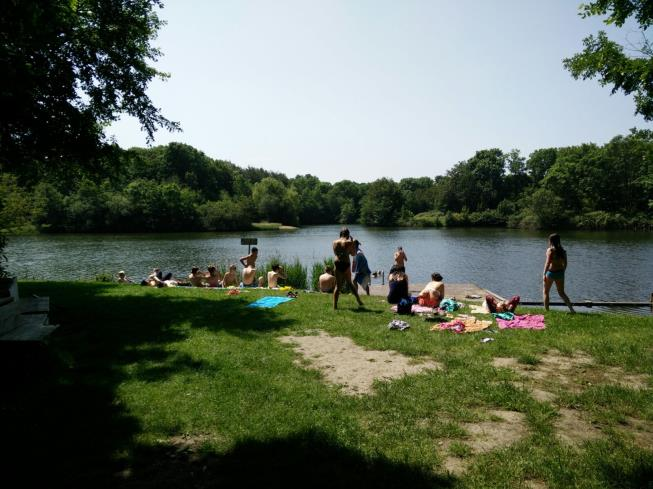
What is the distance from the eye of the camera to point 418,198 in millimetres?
121500

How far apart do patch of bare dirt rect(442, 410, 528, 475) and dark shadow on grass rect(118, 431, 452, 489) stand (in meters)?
0.34

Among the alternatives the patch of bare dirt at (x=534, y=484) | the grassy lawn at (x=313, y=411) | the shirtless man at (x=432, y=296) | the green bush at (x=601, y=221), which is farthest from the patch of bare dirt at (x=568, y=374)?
the green bush at (x=601, y=221)

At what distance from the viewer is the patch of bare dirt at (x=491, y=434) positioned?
12.5 feet

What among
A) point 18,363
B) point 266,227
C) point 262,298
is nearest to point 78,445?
point 18,363

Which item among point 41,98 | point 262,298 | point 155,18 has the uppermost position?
point 155,18

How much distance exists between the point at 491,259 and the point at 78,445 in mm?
37195

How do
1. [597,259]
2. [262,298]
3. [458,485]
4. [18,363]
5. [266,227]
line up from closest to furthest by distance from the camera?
[458,485] < [18,363] < [262,298] < [597,259] < [266,227]

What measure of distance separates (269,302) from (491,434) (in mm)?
7715

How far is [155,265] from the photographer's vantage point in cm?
3522

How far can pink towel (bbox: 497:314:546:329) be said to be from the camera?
850 centimetres

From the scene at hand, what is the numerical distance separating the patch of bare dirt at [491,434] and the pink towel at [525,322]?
4157 mm

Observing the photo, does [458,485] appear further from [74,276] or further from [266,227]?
[266,227]

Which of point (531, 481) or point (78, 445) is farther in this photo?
point (78, 445)

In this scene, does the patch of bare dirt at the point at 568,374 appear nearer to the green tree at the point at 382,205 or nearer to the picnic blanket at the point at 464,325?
the picnic blanket at the point at 464,325
